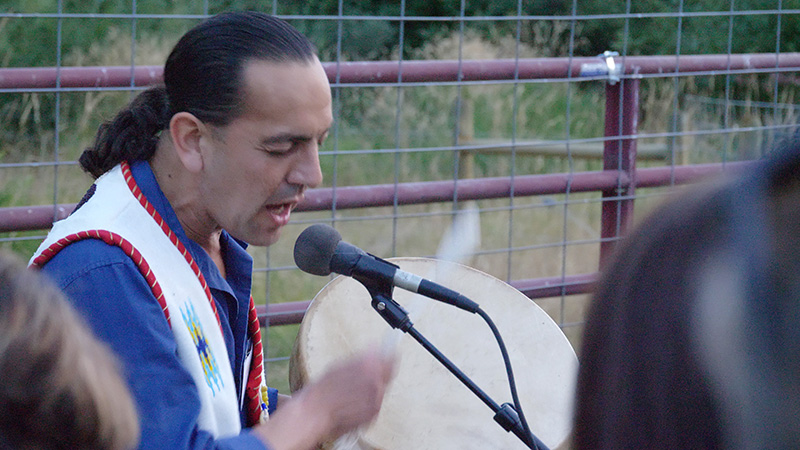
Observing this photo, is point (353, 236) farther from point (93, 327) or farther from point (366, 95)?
point (93, 327)

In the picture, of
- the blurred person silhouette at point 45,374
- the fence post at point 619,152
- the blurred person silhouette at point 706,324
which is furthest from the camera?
the fence post at point 619,152

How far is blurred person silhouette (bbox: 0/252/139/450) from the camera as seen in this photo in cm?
86

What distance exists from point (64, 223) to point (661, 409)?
134 cm

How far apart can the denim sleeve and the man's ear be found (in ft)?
0.99

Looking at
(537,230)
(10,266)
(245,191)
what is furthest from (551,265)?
(10,266)

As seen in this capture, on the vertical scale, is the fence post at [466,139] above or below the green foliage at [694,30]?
below

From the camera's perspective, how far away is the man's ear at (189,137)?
1809mm

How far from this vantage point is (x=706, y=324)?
0.54 m

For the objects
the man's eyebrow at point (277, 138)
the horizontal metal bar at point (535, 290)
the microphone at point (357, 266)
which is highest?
the man's eyebrow at point (277, 138)

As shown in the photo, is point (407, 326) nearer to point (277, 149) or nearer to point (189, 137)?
point (277, 149)

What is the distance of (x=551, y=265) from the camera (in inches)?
207

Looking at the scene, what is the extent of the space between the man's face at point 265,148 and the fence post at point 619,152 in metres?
1.83

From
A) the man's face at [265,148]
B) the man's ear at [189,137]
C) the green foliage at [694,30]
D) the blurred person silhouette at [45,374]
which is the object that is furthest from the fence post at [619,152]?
the green foliage at [694,30]

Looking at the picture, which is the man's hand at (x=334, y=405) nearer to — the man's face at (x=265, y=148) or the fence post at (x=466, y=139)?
the man's face at (x=265, y=148)
